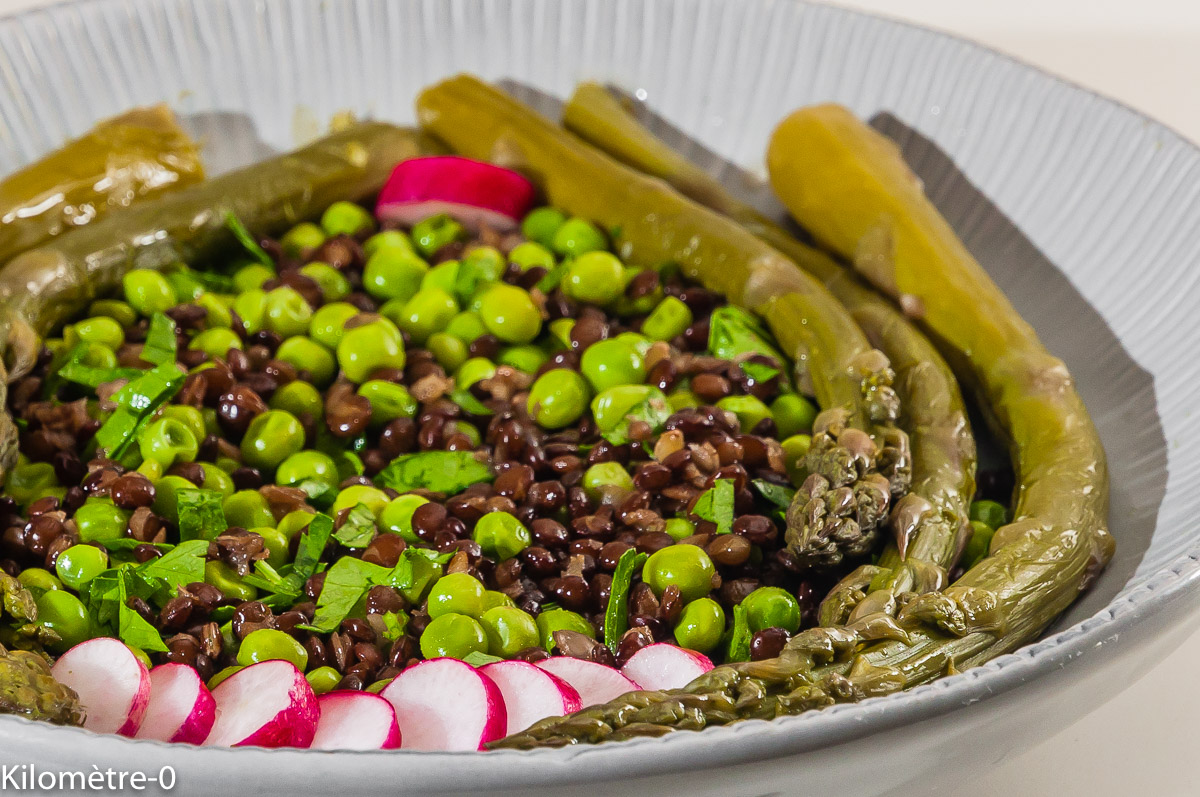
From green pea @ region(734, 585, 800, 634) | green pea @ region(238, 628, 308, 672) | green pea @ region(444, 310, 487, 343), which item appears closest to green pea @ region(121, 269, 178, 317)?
green pea @ region(444, 310, 487, 343)

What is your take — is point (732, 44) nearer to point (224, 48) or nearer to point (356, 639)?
point (224, 48)

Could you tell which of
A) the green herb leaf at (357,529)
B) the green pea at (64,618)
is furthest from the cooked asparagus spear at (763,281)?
the green pea at (64,618)

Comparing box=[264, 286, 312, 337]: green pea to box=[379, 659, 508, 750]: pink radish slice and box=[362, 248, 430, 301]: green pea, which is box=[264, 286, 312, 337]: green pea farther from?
box=[379, 659, 508, 750]: pink radish slice

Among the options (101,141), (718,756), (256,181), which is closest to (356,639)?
(718,756)

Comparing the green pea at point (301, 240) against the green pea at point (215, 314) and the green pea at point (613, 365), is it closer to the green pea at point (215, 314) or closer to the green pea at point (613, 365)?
the green pea at point (215, 314)

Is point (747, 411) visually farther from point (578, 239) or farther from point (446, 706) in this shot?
point (446, 706)

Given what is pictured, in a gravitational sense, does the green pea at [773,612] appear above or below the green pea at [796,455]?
above
